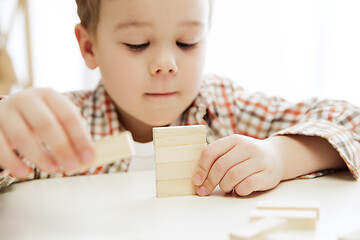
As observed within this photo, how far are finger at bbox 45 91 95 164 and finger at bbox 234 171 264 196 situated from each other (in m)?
0.24

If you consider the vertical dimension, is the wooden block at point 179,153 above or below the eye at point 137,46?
below

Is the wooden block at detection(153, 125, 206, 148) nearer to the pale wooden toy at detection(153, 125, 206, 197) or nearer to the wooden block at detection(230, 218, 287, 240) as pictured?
the pale wooden toy at detection(153, 125, 206, 197)

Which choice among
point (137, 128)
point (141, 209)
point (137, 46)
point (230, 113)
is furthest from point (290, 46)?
point (141, 209)

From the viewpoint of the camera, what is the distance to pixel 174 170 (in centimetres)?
64

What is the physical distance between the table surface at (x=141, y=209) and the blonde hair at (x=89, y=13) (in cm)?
36

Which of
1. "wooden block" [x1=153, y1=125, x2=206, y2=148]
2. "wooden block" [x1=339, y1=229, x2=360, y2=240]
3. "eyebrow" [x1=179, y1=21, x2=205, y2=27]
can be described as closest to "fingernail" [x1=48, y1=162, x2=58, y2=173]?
"wooden block" [x1=153, y1=125, x2=206, y2=148]

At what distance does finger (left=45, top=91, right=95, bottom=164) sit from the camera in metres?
0.47

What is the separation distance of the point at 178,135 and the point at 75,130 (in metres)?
0.19

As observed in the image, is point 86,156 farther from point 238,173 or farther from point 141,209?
point 238,173

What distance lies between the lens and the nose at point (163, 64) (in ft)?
2.62

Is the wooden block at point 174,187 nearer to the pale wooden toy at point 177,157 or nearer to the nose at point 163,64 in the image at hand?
the pale wooden toy at point 177,157

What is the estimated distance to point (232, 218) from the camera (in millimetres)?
527

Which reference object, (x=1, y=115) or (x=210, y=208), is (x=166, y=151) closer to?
(x=210, y=208)

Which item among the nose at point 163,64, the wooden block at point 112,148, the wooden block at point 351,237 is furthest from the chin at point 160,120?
the wooden block at point 351,237
